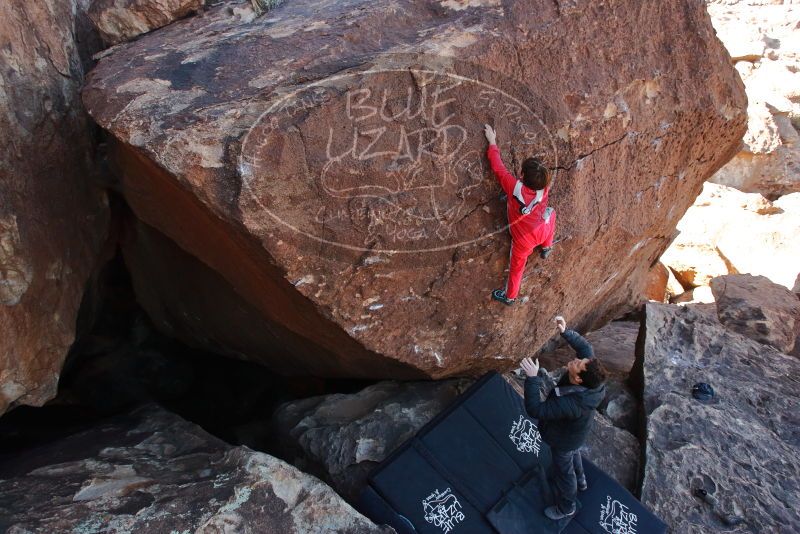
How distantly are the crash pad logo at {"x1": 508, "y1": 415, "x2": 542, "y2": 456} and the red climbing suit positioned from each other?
2.39 ft

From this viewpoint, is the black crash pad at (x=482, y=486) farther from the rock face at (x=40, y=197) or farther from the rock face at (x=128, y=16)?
the rock face at (x=128, y=16)

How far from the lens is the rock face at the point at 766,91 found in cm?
712

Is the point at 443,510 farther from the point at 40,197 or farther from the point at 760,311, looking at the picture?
the point at 760,311

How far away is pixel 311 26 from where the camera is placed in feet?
9.11

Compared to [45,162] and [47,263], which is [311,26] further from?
[47,263]

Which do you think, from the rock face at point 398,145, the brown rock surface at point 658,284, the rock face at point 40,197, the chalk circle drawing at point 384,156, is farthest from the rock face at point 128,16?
the brown rock surface at point 658,284

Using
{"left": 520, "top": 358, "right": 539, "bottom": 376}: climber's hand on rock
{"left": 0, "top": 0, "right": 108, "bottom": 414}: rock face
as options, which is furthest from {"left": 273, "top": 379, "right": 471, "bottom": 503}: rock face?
{"left": 0, "top": 0, "right": 108, "bottom": 414}: rock face

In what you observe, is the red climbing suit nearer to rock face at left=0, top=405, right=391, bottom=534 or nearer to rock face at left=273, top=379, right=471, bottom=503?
rock face at left=273, top=379, right=471, bottom=503

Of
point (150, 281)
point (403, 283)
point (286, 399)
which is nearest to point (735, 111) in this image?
point (403, 283)

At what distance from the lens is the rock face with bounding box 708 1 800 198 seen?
7.12 meters

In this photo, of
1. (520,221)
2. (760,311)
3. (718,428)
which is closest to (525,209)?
(520,221)

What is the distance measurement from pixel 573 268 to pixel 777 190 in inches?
218

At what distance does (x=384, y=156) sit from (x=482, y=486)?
60.2 inches

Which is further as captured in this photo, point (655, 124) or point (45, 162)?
point (655, 124)
